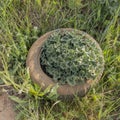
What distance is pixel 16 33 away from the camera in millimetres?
2367

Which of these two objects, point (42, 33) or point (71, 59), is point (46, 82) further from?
point (42, 33)

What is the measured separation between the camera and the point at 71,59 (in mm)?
2010

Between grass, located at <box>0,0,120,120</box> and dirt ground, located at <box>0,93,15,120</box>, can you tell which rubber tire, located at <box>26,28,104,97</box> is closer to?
grass, located at <box>0,0,120,120</box>

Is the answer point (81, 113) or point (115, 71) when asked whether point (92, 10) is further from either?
point (81, 113)

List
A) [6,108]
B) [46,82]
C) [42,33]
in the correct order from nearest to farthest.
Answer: [46,82], [6,108], [42,33]

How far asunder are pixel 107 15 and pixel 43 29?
0.55m

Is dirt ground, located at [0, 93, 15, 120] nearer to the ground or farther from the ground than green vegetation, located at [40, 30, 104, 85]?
nearer to the ground

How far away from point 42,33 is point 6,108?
664 millimetres

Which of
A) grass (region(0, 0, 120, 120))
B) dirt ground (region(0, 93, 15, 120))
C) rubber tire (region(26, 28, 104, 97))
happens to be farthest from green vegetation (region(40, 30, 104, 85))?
dirt ground (region(0, 93, 15, 120))

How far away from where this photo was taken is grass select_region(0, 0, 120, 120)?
2094mm

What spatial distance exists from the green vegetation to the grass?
0.13m

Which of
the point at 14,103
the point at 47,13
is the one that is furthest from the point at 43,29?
the point at 14,103

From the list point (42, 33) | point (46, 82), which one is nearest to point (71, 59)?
point (46, 82)

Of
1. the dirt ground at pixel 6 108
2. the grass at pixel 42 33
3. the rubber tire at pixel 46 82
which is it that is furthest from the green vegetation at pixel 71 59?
the dirt ground at pixel 6 108
